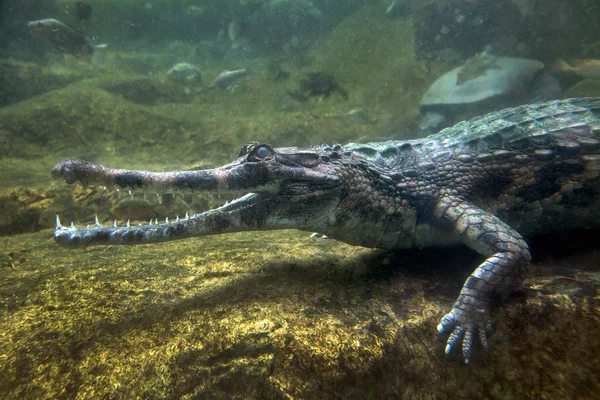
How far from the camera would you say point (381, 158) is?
10.7 feet

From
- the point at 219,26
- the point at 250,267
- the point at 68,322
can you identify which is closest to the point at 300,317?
the point at 250,267

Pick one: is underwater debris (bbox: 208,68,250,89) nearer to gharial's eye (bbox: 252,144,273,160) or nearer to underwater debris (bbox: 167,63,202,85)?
underwater debris (bbox: 167,63,202,85)

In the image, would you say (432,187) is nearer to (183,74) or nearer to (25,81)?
(183,74)

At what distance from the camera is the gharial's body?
2.57 metres

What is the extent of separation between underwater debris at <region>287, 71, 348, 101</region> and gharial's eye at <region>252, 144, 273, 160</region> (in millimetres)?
11422

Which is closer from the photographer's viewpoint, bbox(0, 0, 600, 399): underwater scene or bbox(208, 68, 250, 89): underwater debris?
bbox(0, 0, 600, 399): underwater scene

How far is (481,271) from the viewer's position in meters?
2.33

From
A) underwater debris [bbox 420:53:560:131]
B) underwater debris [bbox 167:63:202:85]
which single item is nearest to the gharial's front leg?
underwater debris [bbox 420:53:560:131]

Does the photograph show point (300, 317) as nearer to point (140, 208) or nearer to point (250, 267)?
point (250, 267)

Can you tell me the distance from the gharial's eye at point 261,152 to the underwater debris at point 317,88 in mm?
11422

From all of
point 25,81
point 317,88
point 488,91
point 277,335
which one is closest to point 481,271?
point 277,335

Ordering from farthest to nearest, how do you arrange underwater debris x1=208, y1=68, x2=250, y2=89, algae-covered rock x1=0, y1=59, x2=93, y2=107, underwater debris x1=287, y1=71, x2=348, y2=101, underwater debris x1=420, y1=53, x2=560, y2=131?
Result: underwater debris x1=287, y1=71, x2=348, y2=101 < underwater debris x1=208, y1=68, x2=250, y2=89 < algae-covered rock x1=0, y1=59, x2=93, y2=107 < underwater debris x1=420, y1=53, x2=560, y2=131

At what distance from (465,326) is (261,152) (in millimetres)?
2122

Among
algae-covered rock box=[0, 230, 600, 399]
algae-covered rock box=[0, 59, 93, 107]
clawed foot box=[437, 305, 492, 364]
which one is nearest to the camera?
algae-covered rock box=[0, 230, 600, 399]
